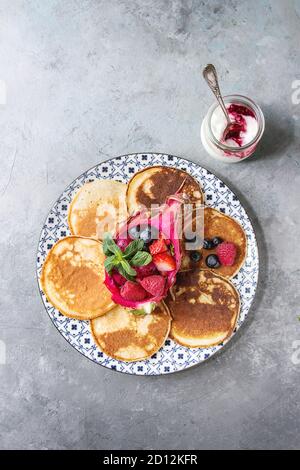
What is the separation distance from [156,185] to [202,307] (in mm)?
508

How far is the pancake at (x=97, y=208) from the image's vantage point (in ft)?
7.30

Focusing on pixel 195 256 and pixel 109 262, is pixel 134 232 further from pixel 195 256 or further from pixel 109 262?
pixel 195 256

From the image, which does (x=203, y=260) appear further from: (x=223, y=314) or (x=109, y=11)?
(x=109, y=11)

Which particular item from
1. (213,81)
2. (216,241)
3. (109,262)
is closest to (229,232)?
(216,241)

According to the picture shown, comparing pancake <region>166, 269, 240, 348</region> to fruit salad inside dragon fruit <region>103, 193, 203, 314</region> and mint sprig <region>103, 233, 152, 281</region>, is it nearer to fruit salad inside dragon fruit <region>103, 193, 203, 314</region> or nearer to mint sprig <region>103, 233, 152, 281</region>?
fruit salad inside dragon fruit <region>103, 193, 203, 314</region>

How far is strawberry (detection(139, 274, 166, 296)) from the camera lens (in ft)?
6.80

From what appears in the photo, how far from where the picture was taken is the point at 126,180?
2.26 m

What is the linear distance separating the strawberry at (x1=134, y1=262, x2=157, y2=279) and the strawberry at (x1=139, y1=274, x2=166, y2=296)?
0.02m

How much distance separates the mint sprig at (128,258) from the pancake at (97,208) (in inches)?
7.0

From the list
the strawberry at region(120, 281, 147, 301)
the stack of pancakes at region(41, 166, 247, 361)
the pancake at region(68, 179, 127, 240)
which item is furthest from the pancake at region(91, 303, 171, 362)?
the pancake at region(68, 179, 127, 240)

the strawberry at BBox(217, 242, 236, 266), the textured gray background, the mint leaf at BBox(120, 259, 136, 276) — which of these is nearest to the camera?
the mint leaf at BBox(120, 259, 136, 276)

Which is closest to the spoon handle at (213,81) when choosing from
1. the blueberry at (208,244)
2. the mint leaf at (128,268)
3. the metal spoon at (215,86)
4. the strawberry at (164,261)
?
the metal spoon at (215,86)

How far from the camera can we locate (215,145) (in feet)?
7.25

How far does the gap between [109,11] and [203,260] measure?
114 cm
